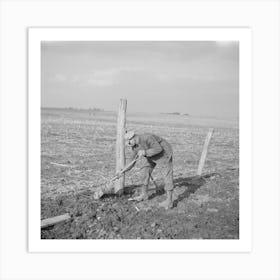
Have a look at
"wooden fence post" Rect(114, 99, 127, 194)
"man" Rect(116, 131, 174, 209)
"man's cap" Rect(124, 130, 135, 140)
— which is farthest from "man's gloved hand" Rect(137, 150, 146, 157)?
"wooden fence post" Rect(114, 99, 127, 194)

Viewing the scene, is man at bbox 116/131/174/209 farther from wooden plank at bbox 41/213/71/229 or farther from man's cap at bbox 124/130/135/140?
wooden plank at bbox 41/213/71/229

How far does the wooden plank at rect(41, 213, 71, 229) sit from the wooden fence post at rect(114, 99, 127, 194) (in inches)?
38.9

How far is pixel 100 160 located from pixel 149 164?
2.02m

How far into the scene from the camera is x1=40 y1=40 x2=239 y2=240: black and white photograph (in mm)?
5574

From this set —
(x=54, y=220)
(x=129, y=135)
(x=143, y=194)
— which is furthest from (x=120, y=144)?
(x=54, y=220)

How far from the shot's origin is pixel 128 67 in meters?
5.88

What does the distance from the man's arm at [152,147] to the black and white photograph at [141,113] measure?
0.01m

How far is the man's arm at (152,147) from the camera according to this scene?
5691mm

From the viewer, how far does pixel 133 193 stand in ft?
21.3

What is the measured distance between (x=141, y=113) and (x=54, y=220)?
2.16 metres

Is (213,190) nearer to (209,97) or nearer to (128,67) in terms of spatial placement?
(209,97)
